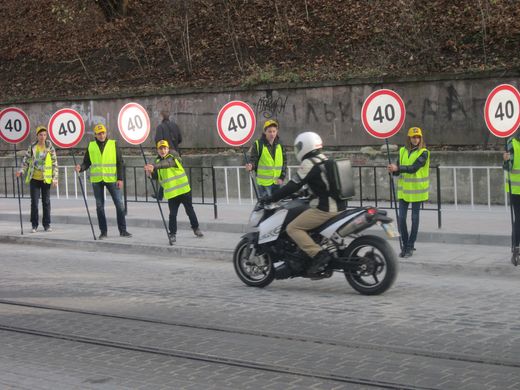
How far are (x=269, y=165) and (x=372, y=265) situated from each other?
205 inches

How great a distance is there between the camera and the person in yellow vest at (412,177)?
1282cm

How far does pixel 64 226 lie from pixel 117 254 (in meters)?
4.03

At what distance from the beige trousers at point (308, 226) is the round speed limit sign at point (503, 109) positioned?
3.85 meters

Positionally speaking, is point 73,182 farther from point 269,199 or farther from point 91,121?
point 269,199

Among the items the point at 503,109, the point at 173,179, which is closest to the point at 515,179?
the point at 503,109

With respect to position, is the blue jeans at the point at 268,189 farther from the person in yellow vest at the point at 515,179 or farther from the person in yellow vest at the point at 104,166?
the person in yellow vest at the point at 515,179

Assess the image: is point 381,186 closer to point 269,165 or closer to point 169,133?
point 269,165

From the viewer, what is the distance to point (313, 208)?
1049 centimetres

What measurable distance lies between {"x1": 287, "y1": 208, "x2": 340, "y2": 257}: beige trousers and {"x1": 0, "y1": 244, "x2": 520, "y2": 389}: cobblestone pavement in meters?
0.55

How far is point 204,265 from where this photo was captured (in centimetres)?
1354

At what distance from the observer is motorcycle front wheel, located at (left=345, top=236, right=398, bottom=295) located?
9.97 m

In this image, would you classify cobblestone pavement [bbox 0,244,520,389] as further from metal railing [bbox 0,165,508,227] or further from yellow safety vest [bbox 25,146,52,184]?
metal railing [bbox 0,165,508,227]

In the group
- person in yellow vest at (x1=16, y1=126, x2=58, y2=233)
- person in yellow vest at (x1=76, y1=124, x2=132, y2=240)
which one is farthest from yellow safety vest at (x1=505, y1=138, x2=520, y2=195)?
person in yellow vest at (x1=16, y1=126, x2=58, y2=233)

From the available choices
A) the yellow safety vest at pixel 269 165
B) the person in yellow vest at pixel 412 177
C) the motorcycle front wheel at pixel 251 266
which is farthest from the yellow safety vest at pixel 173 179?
the motorcycle front wheel at pixel 251 266
